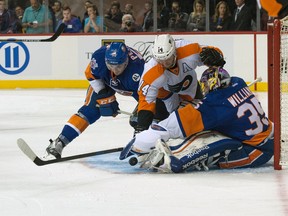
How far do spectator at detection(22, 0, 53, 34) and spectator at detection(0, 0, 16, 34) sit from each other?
15 cm

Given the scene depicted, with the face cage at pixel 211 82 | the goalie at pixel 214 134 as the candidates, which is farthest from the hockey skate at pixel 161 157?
the face cage at pixel 211 82

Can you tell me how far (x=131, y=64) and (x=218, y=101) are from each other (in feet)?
3.13

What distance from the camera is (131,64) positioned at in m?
6.20

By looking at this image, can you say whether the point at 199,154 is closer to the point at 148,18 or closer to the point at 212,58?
the point at 212,58

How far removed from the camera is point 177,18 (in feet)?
38.7

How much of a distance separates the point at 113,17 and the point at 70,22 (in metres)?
0.56

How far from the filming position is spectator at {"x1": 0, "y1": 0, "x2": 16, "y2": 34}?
40.1 feet

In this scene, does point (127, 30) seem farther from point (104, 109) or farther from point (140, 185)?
point (140, 185)

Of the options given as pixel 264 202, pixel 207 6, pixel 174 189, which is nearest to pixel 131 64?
pixel 174 189

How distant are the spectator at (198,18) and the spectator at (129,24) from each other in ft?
2.14

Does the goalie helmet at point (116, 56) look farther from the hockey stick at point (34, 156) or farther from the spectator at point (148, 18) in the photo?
the spectator at point (148, 18)

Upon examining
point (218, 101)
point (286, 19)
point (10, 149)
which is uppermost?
point (286, 19)

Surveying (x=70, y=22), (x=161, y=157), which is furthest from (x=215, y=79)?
(x=70, y=22)

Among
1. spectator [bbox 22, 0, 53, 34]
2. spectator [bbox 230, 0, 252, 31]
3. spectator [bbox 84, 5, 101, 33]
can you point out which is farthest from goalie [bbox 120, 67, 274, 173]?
spectator [bbox 22, 0, 53, 34]
